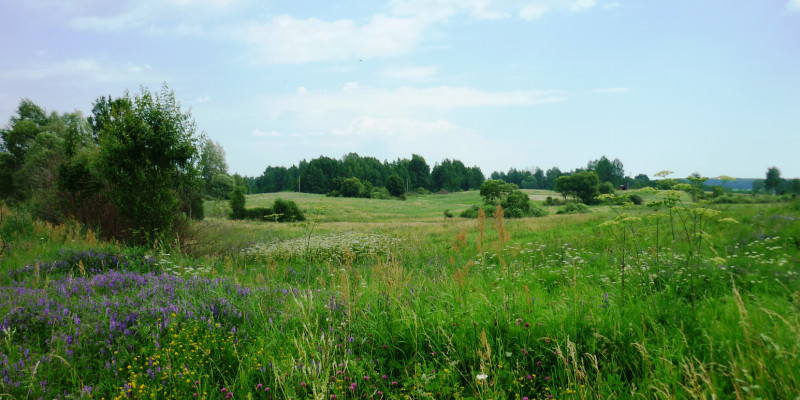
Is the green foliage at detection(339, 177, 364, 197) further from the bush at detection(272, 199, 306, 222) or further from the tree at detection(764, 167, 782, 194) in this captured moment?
the tree at detection(764, 167, 782, 194)

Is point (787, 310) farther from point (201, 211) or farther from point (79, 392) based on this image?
point (201, 211)

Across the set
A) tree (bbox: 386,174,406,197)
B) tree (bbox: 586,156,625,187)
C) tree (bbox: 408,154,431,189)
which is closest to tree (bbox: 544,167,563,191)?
tree (bbox: 586,156,625,187)

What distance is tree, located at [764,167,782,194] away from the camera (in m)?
12.0

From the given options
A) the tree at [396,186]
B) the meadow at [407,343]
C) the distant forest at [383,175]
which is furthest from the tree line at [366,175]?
the meadow at [407,343]

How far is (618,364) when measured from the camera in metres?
3.08

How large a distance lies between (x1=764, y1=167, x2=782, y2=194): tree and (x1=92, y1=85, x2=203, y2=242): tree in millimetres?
17740

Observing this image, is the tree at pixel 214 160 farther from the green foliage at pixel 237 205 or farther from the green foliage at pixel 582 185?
the green foliage at pixel 582 185

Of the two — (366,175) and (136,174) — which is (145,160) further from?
(366,175)

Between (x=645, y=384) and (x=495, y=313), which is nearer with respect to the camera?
(x=645, y=384)

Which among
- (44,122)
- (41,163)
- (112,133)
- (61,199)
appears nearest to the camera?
(112,133)

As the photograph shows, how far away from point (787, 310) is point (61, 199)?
20800mm

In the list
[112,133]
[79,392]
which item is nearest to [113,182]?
[112,133]

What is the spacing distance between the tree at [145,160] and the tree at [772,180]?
17740mm

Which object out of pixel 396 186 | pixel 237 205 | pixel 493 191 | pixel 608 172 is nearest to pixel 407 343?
pixel 237 205
